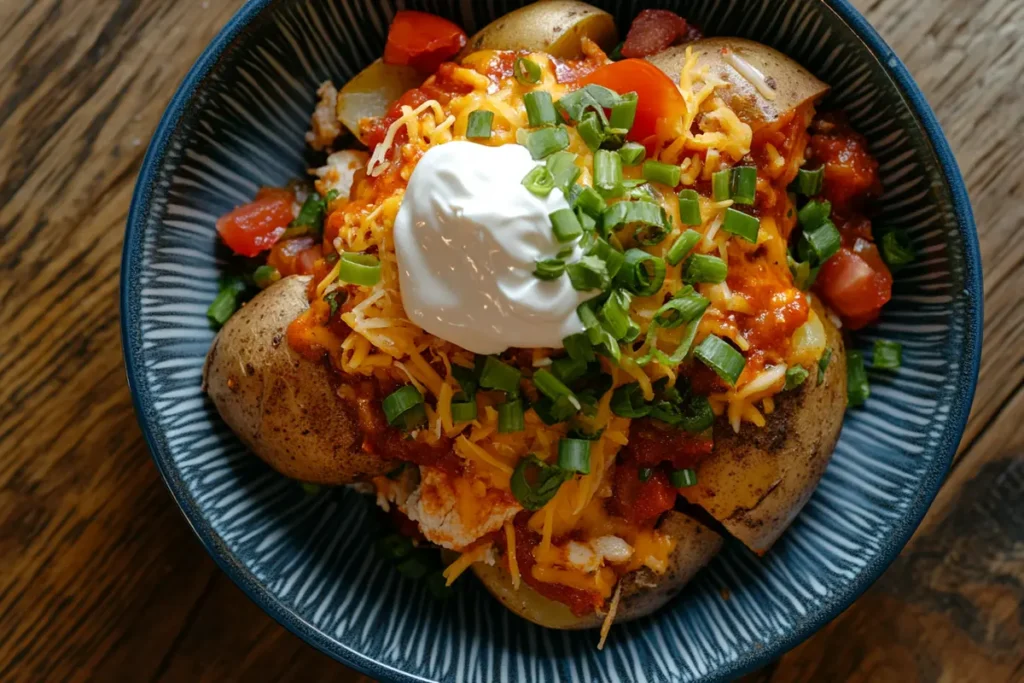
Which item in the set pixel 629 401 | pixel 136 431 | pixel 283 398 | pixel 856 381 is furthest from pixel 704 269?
pixel 136 431

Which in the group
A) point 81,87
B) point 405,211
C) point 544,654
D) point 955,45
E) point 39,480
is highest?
point 405,211

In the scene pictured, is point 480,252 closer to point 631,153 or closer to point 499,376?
point 499,376

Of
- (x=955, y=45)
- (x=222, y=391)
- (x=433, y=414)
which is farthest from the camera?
(x=955, y=45)

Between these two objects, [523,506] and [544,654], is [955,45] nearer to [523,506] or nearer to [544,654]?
[523,506]

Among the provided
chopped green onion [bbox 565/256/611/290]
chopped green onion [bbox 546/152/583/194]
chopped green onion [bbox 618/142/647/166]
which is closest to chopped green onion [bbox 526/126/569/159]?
chopped green onion [bbox 546/152/583/194]

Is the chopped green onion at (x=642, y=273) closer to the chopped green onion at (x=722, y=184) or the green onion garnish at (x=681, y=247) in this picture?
the green onion garnish at (x=681, y=247)

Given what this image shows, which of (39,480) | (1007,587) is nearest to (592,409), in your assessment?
(1007,587)

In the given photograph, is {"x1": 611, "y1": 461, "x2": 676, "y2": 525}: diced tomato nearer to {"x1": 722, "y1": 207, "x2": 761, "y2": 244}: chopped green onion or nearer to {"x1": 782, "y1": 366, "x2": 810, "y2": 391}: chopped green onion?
{"x1": 782, "y1": 366, "x2": 810, "y2": 391}: chopped green onion

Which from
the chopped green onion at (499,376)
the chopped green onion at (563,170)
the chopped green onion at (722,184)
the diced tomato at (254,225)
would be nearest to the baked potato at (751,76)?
the chopped green onion at (722,184)
